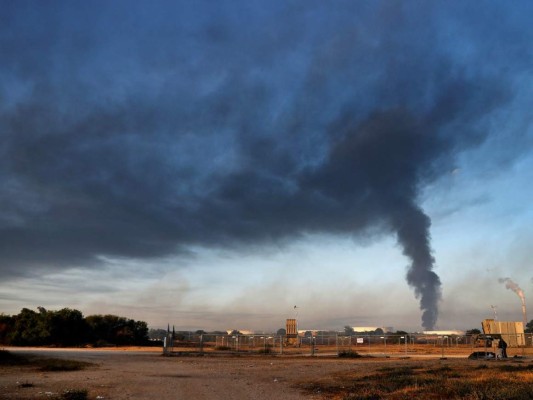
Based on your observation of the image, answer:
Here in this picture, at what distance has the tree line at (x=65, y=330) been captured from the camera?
82.2 meters

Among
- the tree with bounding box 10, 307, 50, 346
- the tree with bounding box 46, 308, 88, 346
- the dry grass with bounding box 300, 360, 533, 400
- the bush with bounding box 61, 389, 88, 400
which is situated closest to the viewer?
the bush with bounding box 61, 389, 88, 400

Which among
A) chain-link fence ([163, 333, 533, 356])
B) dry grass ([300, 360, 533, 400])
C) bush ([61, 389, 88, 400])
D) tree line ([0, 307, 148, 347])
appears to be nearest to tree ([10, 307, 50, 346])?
tree line ([0, 307, 148, 347])

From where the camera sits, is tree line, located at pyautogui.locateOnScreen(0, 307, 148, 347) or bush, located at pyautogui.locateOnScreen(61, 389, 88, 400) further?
tree line, located at pyautogui.locateOnScreen(0, 307, 148, 347)

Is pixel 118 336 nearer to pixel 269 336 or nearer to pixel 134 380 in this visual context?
pixel 269 336

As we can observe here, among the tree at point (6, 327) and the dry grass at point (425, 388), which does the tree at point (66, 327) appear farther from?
the dry grass at point (425, 388)

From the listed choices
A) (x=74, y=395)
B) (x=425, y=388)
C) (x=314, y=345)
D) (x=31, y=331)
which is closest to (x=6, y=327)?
(x=31, y=331)

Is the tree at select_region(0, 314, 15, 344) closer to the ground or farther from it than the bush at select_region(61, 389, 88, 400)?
farther from it

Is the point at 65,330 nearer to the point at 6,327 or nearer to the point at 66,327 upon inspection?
the point at 66,327

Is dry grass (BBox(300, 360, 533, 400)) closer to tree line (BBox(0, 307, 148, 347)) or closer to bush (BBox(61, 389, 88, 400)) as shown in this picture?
bush (BBox(61, 389, 88, 400))

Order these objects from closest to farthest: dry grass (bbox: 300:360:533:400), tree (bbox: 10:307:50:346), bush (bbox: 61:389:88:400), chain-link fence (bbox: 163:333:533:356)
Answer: bush (bbox: 61:389:88:400), dry grass (bbox: 300:360:533:400), chain-link fence (bbox: 163:333:533:356), tree (bbox: 10:307:50:346)

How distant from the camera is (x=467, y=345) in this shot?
9156cm

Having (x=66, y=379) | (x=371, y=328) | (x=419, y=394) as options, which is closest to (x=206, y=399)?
(x=419, y=394)

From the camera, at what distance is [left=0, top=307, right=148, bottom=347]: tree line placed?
82.2 m

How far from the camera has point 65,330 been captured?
85.2 meters
